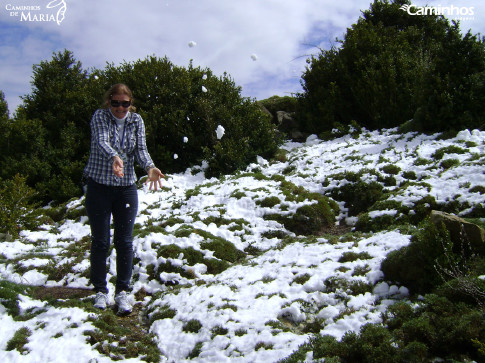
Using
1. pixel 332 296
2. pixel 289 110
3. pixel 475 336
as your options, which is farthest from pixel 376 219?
pixel 289 110

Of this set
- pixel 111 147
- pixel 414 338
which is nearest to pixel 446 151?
pixel 414 338

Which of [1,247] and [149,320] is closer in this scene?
[149,320]

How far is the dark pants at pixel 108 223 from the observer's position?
13.3 feet

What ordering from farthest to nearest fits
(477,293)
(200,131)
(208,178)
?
(200,131) < (208,178) < (477,293)

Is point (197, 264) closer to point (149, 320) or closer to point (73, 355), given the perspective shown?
point (149, 320)

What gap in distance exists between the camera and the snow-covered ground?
12.2 ft

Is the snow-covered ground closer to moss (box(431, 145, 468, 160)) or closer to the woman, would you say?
moss (box(431, 145, 468, 160))

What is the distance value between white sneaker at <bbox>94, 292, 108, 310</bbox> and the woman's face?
2300 mm

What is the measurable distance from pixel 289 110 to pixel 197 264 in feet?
53.5

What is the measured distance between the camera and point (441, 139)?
1077cm

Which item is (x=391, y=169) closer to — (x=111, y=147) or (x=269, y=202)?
(x=269, y=202)

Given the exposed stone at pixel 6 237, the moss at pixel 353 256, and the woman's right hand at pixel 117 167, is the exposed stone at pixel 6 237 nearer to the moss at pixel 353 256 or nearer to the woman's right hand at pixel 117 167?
the woman's right hand at pixel 117 167

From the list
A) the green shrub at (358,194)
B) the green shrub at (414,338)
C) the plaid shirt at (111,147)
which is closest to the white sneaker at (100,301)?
the plaid shirt at (111,147)

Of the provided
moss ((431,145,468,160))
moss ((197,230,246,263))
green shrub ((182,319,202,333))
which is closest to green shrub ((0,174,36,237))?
moss ((197,230,246,263))
